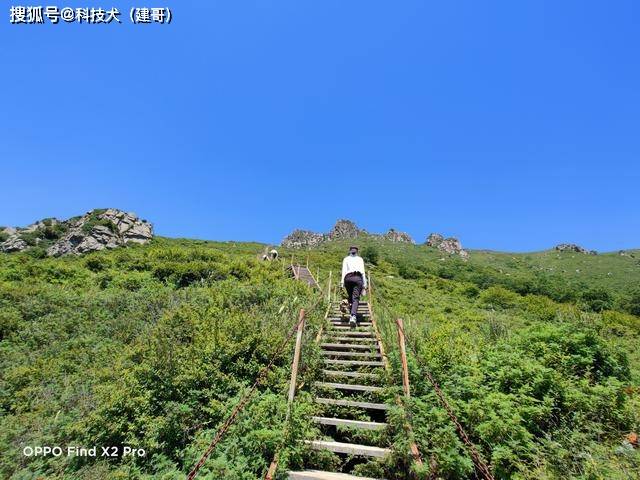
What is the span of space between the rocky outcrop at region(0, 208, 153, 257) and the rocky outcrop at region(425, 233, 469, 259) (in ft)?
181

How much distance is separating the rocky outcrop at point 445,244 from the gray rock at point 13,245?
213ft

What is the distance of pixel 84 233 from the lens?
3325 centimetres

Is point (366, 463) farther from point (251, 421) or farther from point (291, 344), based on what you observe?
point (291, 344)

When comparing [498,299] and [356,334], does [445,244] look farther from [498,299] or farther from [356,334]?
[356,334]

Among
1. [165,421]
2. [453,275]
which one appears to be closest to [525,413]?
[165,421]

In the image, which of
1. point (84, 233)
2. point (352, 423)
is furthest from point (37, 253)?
point (352, 423)

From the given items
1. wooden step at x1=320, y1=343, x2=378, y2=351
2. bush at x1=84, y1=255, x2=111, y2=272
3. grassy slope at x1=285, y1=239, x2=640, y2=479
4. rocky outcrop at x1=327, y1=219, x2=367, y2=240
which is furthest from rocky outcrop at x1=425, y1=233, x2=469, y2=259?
wooden step at x1=320, y1=343, x2=378, y2=351

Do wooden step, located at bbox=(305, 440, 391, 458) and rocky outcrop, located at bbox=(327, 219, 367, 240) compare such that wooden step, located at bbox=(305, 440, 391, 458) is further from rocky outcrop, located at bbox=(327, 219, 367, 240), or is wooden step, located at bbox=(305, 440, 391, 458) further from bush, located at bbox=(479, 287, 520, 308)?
rocky outcrop, located at bbox=(327, 219, 367, 240)

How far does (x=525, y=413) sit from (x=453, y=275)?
36.0 m

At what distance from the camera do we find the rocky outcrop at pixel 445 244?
6794 cm

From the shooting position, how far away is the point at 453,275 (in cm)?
3875

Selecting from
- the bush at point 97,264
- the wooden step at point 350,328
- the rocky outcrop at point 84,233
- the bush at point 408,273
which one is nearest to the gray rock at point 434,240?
the bush at point 408,273

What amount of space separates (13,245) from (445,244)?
69.6 metres

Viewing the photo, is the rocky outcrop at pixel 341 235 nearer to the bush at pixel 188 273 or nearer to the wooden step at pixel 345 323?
the bush at pixel 188 273
